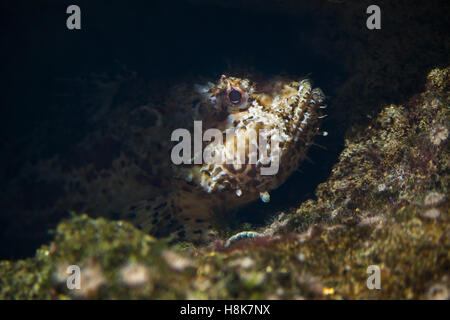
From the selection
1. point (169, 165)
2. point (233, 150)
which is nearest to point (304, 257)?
point (233, 150)

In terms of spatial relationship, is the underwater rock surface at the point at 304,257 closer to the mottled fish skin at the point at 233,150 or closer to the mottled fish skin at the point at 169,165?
the mottled fish skin at the point at 233,150

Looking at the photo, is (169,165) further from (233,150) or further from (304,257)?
(304,257)

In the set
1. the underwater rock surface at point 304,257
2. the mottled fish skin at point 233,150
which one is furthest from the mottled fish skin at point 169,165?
the underwater rock surface at point 304,257

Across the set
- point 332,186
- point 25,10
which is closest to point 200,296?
point 332,186

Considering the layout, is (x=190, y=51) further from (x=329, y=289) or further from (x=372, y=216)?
(x=329, y=289)

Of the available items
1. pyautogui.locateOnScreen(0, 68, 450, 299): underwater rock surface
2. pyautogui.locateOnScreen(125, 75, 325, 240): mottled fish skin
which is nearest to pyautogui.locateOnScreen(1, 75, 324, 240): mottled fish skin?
pyautogui.locateOnScreen(125, 75, 325, 240): mottled fish skin

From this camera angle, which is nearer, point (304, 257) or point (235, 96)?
point (304, 257)

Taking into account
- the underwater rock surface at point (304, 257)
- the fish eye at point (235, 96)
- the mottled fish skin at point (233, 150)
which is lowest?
the underwater rock surface at point (304, 257)
